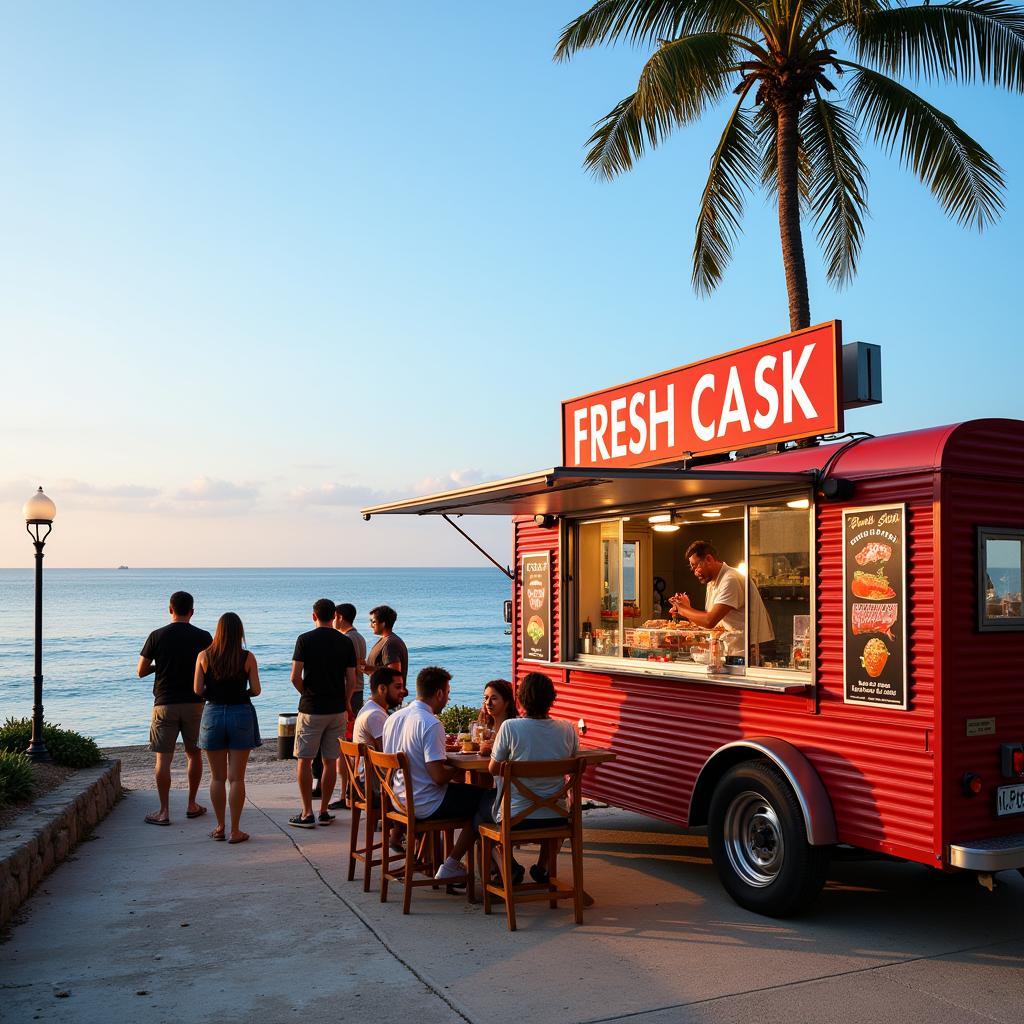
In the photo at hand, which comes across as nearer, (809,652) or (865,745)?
(865,745)

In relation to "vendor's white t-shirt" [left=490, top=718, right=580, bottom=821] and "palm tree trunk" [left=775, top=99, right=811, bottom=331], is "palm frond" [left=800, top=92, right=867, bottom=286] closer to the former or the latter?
"palm tree trunk" [left=775, top=99, right=811, bottom=331]

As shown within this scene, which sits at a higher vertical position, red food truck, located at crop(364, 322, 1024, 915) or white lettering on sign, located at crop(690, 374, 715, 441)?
white lettering on sign, located at crop(690, 374, 715, 441)

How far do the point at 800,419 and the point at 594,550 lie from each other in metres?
2.19

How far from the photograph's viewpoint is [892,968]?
5.09 m

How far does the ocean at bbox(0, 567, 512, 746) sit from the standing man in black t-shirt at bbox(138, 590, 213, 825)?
55.7 ft

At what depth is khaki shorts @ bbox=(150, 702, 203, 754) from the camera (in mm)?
8688

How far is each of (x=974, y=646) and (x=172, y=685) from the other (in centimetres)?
621

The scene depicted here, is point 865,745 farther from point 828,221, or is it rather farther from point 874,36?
point 828,221

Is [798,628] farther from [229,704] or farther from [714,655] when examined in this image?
[229,704]

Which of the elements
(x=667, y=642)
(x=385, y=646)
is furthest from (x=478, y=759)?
(x=385, y=646)

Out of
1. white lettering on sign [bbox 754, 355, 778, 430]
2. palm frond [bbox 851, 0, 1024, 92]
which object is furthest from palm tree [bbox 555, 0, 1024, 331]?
white lettering on sign [bbox 754, 355, 778, 430]

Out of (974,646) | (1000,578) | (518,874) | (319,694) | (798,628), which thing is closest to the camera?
(974,646)

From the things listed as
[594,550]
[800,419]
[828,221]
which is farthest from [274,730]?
[800,419]

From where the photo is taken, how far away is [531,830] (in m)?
5.91
